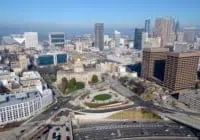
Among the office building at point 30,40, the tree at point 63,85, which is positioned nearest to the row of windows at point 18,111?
the tree at point 63,85

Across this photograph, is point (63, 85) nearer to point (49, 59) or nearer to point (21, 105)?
point (21, 105)

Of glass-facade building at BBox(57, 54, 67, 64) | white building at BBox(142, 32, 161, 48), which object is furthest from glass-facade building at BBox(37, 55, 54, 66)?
Result: white building at BBox(142, 32, 161, 48)

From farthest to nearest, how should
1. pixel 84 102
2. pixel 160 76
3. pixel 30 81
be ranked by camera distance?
pixel 160 76 → pixel 30 81 → pixel 84 102

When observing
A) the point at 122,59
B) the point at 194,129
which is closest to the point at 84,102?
the point at 194,129

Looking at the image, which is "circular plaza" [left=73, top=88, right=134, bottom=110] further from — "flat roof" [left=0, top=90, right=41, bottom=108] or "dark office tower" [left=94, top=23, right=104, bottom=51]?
"dark office tower" [left=94, top=23, right=104, bottom=51]

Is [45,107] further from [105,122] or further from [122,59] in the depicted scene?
[122,59]

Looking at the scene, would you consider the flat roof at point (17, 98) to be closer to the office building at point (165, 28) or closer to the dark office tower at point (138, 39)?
the dark office tower at point (138, 39)
